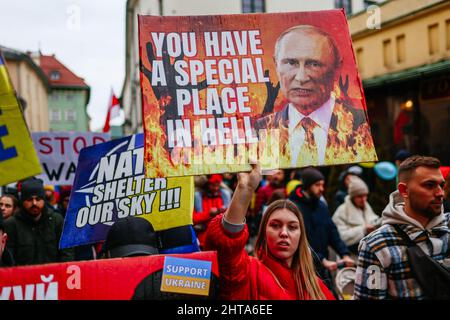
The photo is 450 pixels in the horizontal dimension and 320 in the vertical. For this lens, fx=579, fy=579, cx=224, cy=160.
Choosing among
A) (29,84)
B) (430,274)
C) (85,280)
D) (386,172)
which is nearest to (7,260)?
(85,280)

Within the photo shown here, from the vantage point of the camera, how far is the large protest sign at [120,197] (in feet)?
12.4

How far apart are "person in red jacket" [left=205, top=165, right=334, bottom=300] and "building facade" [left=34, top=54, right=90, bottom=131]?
78.5m

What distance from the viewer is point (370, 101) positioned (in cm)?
1612

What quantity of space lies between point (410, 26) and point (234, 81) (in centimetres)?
1310

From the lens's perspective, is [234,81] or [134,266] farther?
[234,81]

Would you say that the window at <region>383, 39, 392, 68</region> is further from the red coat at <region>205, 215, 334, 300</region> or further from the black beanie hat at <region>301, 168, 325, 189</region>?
the red coat at <region>205, 215, 334, 300</region>

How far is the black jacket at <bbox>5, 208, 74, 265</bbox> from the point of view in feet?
18.8

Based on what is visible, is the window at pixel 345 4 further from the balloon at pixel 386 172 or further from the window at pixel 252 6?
the balloon at pixel 386 172

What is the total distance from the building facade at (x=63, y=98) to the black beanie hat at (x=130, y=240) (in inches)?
3080

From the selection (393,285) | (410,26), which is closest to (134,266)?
(393,285)

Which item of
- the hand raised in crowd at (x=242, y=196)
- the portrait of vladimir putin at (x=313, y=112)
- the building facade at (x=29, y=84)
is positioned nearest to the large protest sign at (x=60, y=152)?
the portrait of vladimir putin at (x=313, y=112)

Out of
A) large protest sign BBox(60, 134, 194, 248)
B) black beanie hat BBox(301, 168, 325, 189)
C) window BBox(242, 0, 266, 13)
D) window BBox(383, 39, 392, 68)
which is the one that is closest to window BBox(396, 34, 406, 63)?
window BBox(383, 39, 392, 68)

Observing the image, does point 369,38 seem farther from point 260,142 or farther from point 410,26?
point 260,142
